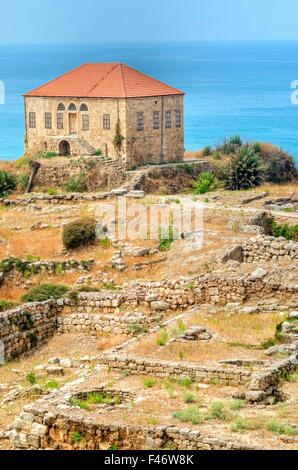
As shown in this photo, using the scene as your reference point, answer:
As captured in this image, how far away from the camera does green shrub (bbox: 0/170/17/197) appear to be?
47.7m

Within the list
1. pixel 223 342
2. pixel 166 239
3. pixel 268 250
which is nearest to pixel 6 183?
pixel 166 239

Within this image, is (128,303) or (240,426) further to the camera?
(128,303)

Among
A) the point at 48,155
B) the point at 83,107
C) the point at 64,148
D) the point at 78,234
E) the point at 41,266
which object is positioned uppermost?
the point at 83,107

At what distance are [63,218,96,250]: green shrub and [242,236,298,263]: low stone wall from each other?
16.1 feet

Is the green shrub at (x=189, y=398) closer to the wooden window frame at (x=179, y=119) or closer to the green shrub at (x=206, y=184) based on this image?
the green shrub at (x=206, y=184)

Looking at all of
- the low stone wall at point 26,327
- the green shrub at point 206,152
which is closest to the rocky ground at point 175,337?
the low stone wall at point 26,327

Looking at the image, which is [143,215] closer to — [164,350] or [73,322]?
[73,322]

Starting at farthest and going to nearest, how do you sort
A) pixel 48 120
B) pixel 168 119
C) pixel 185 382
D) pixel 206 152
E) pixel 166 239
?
pixel 206 152
pixel 48 120
pixel 168 119
pixel 166 239
pixel 185 382

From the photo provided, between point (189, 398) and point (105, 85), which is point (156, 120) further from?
point (189, 398)

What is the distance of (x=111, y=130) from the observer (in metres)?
51.8

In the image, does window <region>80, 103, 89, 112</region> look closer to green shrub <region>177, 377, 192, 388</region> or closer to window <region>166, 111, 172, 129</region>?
window <region>166, 111, 172, 129</region>

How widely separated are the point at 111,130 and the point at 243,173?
7.09m

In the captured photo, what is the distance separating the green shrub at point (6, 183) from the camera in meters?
47.7
